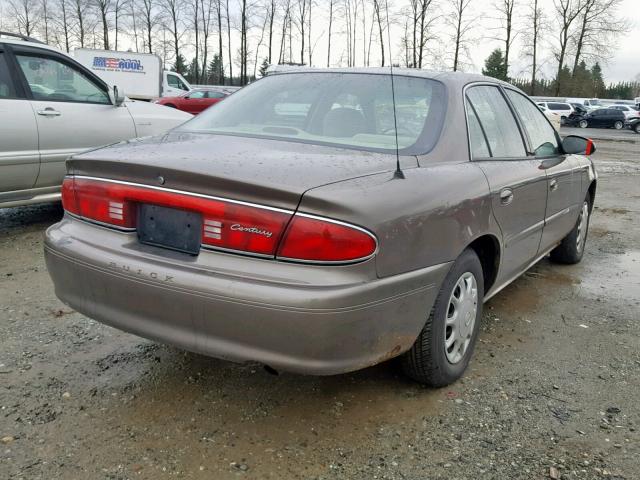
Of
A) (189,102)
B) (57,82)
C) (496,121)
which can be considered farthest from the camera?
(189,102)

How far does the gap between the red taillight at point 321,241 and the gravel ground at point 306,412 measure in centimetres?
79

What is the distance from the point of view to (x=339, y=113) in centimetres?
300

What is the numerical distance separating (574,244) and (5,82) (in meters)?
5.14

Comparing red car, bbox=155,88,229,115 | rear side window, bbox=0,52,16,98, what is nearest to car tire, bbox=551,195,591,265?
rear side window, bbox=0,52,16,98

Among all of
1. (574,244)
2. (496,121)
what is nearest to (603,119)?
(574,244)

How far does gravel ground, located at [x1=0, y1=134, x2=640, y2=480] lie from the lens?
7.26 feet

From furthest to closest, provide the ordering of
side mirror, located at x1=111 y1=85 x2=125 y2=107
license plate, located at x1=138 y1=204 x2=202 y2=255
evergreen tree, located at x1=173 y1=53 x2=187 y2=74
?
evergreen tree, located at x1=173 y1=53 x2=187 y2=74 < side mirror, located at x1=111 y1=85 x2=125 y2=107 < license plate, located at x1=138 y1=204 x2=202 y2=255

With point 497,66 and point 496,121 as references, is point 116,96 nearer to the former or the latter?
point 496,121

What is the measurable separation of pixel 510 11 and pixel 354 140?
185ft

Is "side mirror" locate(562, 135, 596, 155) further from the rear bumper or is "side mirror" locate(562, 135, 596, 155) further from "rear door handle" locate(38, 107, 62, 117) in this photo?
"rear door handle" locate(38, 107, 62, 117)

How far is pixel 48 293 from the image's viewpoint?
12.8ft

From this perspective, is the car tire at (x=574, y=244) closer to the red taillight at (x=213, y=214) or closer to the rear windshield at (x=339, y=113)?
the rear windshield at (x=339, y=113)

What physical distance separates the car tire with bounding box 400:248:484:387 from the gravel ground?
0.11m

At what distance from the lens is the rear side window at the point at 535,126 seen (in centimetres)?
383
